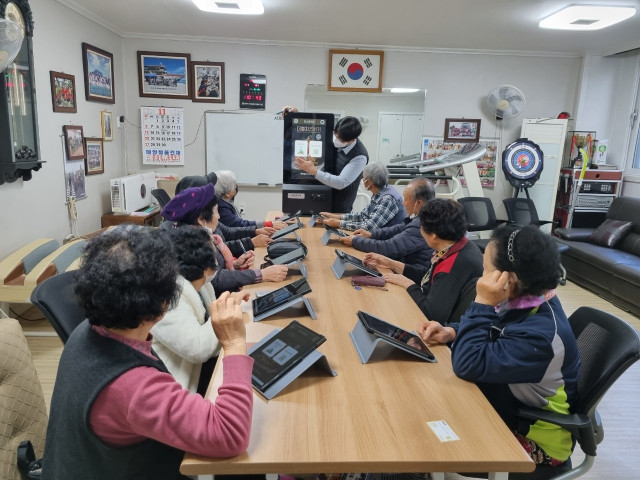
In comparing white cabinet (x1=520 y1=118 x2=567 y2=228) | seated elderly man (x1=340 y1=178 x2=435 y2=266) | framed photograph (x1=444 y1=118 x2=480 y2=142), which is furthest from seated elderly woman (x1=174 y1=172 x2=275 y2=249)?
white cabinet (x1=520 y1=118 x2=567 y2=228)

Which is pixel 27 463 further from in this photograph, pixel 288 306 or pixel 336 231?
pixel 336 231

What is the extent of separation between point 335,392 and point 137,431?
1.75 feet

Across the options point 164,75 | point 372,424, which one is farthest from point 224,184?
point 164,75

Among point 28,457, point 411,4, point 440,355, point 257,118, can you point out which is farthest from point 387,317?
point 257,118

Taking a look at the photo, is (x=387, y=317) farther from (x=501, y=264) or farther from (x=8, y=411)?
(x=8, y=411)

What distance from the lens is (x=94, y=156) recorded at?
4531mm

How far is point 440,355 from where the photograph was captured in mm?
1455

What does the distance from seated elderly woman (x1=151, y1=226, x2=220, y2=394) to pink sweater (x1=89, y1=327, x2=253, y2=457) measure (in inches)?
14.5

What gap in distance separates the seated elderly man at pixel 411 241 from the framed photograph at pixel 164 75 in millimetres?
3677

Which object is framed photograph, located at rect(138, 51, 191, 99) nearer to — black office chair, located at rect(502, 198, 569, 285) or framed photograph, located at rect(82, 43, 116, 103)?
framed photograph, located at rect(82, 43, 116, 103)

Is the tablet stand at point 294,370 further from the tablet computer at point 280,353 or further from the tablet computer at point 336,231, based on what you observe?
the tablet computer at point 336,231

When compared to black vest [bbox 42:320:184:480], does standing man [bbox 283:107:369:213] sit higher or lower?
higher

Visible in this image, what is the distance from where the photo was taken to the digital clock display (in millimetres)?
5367

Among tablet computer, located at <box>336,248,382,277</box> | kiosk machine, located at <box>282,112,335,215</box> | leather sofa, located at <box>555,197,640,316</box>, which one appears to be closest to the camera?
tablet computer, located at <box>336,248,382,277</box>
